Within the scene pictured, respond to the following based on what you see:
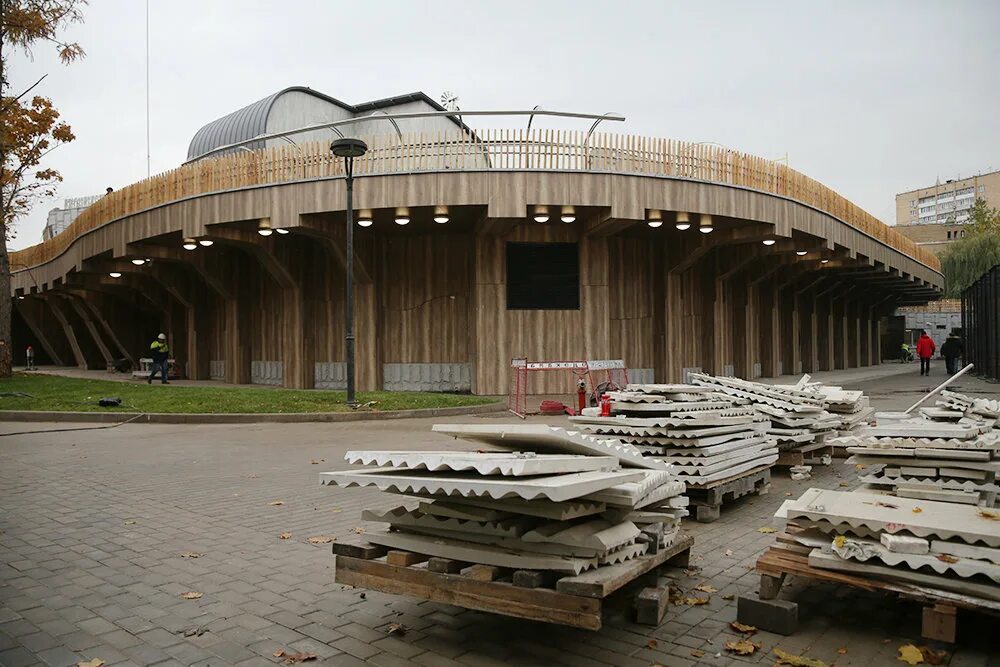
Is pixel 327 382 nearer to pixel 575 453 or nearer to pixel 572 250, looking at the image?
pixel 572 250

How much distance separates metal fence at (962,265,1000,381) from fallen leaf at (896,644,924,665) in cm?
2453

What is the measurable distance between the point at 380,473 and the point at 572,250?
18.3 meters

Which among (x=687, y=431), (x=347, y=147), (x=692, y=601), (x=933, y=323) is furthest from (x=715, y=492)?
(x=933, y=323)

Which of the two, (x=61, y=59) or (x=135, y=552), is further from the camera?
(x=61, y=59)

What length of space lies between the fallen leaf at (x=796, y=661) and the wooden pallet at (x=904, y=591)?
54cm

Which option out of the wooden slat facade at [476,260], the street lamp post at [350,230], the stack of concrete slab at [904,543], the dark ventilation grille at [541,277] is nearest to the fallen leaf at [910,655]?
the stack of concrete slab at [904,543]

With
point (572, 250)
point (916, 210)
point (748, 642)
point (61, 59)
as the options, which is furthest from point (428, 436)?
point (916, 210)

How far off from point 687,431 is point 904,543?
2617 millimetres

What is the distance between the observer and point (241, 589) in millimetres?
4598

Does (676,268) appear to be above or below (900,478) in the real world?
above

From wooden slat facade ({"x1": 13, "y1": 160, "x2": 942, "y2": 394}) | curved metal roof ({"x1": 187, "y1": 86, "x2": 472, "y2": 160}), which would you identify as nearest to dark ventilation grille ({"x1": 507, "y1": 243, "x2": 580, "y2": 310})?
wooden slat facade ({"x1": 13, "y1": 160, "x2": 942, "y2": 394})

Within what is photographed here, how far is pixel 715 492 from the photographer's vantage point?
641 cm

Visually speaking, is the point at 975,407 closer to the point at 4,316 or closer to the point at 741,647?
the point at 741,647

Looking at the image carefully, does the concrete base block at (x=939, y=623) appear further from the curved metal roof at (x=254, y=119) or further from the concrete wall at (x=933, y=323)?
the concrete wall at (x=933, y=323)
